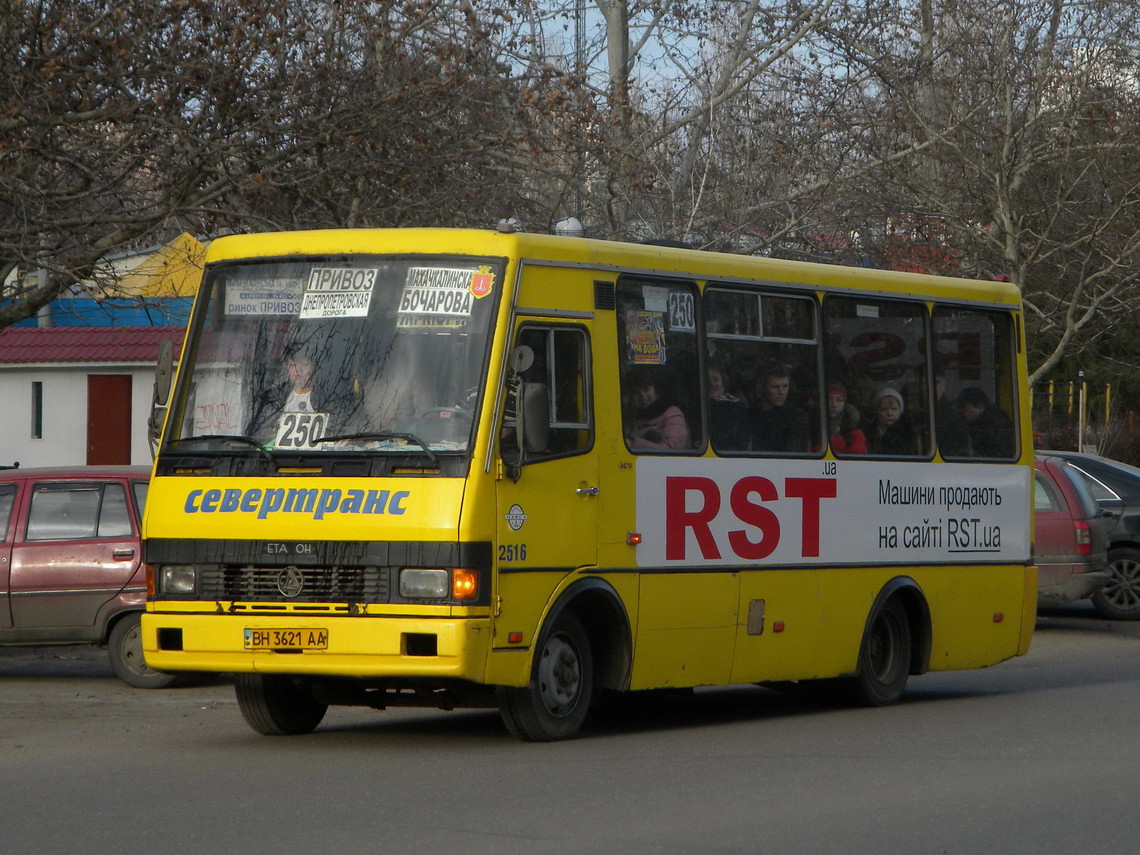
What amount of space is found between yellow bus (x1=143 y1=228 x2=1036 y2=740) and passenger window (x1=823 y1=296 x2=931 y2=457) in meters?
0.05

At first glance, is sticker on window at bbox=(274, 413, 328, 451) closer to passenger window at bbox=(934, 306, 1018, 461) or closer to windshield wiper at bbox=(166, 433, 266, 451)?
windshield wiper at bbox=(166, 433, 266, 451)

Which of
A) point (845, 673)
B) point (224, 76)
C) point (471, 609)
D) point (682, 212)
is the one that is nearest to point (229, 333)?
point (471, 609)

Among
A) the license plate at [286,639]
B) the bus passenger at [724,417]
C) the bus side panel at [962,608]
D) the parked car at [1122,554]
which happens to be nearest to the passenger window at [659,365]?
the bus passenger at [724,417]

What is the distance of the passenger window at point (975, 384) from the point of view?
525 inches

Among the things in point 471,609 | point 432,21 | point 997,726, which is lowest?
Result: point 997,726

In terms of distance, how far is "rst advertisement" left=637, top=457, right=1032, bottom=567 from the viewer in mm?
10953

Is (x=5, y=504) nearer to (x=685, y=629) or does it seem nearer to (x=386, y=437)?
(x=386, y=437)

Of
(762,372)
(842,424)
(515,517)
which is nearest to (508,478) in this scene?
(515,517)

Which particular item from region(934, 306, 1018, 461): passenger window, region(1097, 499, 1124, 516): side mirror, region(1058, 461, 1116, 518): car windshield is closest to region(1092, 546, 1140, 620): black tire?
region(1097, 499, 1124, 516): side mirror

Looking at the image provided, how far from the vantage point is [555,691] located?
1025 centimetres

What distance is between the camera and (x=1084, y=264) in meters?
26.5

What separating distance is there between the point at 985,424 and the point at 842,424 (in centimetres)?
178

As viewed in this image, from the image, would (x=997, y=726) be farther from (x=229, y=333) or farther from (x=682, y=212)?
(x=682, y=212)

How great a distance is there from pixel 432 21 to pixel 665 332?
401 inches
